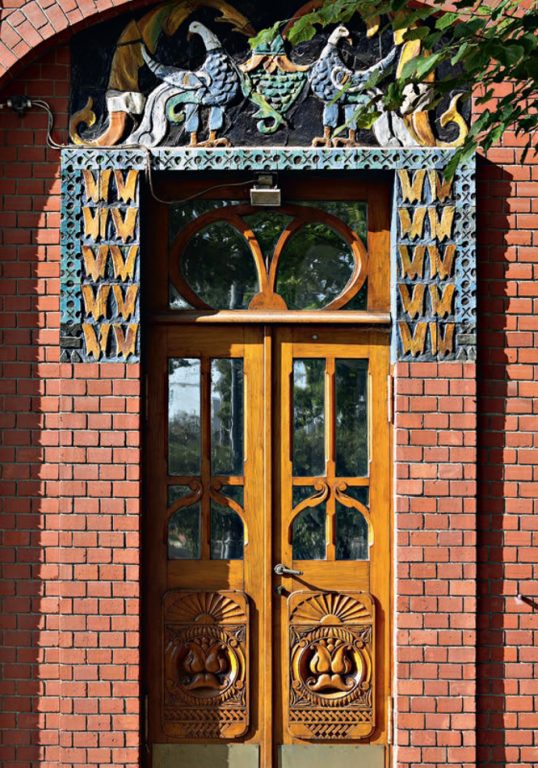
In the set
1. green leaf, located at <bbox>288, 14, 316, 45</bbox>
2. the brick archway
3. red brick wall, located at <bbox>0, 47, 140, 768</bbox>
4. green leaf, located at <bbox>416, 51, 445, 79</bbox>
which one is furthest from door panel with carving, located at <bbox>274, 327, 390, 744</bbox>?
green leaf, located at <bbox>416, 51, 445, 79</bbox>

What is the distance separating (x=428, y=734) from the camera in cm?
536

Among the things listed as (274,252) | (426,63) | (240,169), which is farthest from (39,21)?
(426,63)

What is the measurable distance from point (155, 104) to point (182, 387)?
1514 mm

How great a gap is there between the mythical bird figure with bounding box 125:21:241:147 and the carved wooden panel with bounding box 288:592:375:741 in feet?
8.30

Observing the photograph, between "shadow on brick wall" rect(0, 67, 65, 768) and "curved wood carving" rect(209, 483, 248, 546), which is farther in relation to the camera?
"curved wood carving" rect(209, 483, 248, 546)

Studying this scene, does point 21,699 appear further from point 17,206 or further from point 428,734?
point 17,206

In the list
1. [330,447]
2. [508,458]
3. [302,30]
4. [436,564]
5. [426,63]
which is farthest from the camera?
[330,447]

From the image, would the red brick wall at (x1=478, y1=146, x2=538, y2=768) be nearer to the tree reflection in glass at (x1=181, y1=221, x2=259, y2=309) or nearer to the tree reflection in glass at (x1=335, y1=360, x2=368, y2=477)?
the tree reflection in glass at (x1=335, y1=360, x2=368, y2=477)

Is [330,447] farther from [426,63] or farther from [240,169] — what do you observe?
[426,63]

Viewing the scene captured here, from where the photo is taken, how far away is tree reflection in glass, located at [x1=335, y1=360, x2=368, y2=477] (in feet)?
18.4

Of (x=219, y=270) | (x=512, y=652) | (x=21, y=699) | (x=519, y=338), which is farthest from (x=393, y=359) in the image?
(x=21, y=699)

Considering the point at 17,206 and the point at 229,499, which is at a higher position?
the point at 17,206

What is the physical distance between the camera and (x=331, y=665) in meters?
5.52

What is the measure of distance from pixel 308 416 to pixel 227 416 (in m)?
0.44
